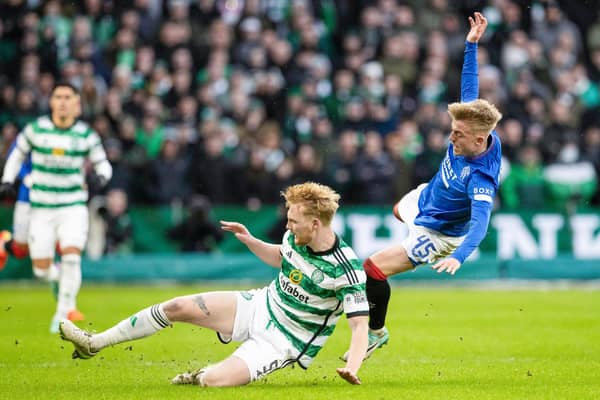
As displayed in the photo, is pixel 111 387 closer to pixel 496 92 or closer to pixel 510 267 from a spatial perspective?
pixel 510 267

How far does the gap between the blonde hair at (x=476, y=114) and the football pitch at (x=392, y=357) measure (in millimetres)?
1988

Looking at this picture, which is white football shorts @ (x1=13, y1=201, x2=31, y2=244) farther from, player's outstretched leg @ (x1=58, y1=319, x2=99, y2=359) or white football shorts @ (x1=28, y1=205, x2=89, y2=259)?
player's outstretched leg @ (x1=58, y1=319, x2=99, y2=359)

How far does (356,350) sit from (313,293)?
551mm

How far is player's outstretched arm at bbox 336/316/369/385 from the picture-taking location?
26.0ft

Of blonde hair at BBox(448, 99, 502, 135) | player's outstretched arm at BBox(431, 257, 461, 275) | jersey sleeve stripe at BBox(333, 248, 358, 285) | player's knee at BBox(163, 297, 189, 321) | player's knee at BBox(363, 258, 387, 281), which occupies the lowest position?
player's knee at BBox(363, 258, 387, 281)

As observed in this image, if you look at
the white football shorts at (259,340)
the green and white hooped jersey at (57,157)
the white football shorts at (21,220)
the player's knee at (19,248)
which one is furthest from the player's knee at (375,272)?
the player's knee at (19,248)

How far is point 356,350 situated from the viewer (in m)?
8.11

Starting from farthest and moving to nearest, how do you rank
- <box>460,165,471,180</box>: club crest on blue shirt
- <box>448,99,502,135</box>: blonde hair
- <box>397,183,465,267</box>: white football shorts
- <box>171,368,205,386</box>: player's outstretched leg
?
<box>397,183,465,267</box>: white football shorts → <box>460,165,471,180</box>: club crest on blue shirt → <box>448,99,502,135</box>: blonde hair → <box>171,368,205,386</box>: player's outstretched leg

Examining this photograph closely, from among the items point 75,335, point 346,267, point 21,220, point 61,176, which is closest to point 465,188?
point 346,267

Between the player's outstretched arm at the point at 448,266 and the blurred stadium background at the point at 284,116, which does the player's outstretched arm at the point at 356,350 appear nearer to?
the player's outstretched arm at the point at 448,266

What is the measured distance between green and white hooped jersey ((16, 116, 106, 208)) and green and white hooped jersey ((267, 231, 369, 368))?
17.7 ft

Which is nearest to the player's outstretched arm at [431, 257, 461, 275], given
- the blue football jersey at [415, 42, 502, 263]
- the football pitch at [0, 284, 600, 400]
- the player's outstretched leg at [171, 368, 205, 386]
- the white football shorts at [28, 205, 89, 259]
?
the football pitch at [0, 284, 600, 400]

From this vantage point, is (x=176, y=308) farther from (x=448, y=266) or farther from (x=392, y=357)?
(x=392, y=357)

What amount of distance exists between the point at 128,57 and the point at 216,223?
4.09m
